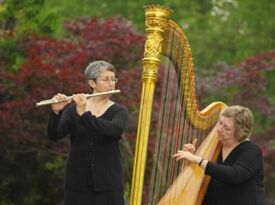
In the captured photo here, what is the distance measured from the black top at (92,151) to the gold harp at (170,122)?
290 millimetres

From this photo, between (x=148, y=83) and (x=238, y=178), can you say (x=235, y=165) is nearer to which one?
(x=238, y=178)

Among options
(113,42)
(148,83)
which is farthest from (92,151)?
(113,42)

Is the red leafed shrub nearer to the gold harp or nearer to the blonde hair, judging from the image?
the gold harp

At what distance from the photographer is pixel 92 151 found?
5562 millimetres

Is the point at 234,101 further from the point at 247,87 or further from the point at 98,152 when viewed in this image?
the point at 98,152

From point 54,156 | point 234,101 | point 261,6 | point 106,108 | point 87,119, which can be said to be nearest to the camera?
point 87,119

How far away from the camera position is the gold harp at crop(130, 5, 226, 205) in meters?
4.88

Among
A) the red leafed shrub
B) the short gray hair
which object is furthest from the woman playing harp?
the red leafed shrub

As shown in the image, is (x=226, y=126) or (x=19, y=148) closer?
(x=226, y=126)

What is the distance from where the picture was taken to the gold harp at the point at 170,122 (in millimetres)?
4879

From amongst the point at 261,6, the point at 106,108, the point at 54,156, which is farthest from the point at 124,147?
Result: the point at 261,6

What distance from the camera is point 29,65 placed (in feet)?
30.6

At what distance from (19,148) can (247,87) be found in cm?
319

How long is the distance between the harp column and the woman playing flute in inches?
25.6
